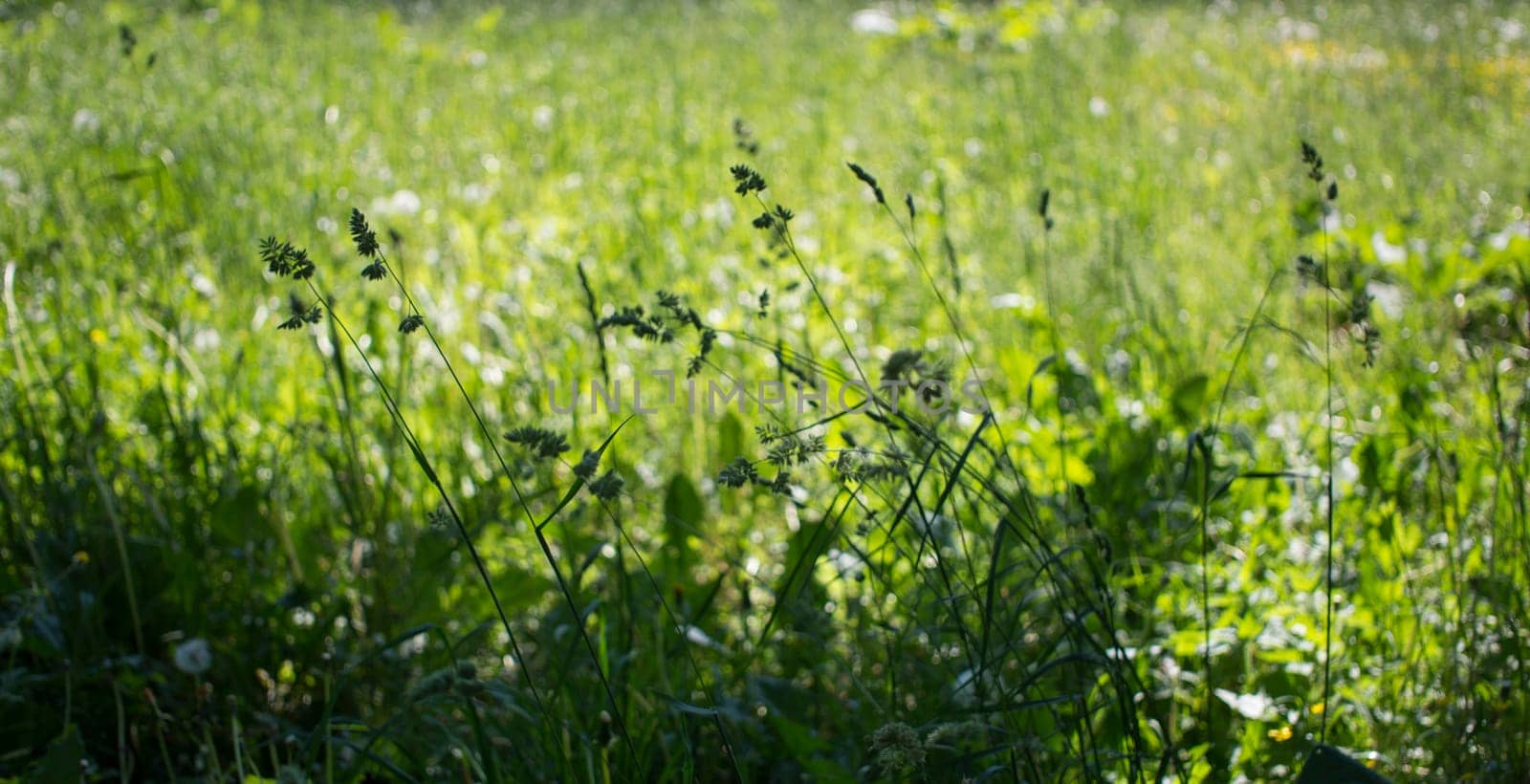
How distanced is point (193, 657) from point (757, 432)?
1008mm

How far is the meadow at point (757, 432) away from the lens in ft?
4.51

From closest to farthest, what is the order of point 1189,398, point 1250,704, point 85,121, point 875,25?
point 1250,704
point 1189,398
point 85,121
point 875,25

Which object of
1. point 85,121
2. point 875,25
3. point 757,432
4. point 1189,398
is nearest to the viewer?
point 757,432

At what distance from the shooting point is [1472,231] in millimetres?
3379

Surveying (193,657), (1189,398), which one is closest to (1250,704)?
(1189,398)

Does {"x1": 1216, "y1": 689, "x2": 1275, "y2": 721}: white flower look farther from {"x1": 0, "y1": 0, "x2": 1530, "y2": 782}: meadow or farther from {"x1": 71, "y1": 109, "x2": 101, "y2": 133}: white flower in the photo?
{"x1": 71, "y1": 109, "x2": 101, "y2": 133}: white flower

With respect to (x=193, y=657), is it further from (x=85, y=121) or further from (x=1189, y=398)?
(x=85, y=121)

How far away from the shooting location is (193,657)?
1609mm

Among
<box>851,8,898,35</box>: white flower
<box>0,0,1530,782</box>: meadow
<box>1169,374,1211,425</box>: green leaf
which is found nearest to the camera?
<box>0,0,1530,782</box>: meadow

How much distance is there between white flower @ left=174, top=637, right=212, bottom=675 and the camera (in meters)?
1.60

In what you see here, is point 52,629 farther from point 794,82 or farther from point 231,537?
point 794,82

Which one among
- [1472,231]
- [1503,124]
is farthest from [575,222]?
[1503,124]

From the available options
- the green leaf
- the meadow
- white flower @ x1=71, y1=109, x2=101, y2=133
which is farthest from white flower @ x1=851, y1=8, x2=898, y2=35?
the green leaf

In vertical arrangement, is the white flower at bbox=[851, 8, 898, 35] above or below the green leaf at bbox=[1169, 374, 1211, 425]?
above
